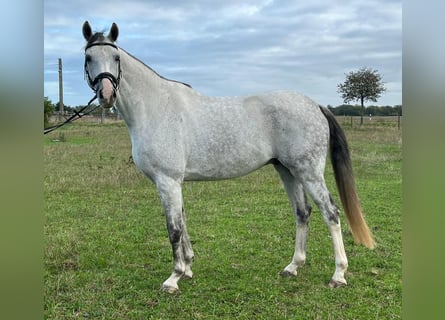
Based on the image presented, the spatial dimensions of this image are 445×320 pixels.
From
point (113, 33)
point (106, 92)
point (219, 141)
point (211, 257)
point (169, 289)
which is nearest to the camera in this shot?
point (106, 92)

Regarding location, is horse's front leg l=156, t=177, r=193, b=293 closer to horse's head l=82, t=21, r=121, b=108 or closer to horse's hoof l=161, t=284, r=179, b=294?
horse's hoof l=161, t=284, r=179, b=294

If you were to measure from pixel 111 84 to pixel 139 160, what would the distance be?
2.82ft


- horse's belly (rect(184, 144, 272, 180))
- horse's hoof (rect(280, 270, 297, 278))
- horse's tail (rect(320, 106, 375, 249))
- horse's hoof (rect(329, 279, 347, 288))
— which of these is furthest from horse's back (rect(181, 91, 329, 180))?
horse's hoof (rect(329, 279, 347, 288))

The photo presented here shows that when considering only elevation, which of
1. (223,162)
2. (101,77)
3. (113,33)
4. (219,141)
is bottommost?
(223,162)

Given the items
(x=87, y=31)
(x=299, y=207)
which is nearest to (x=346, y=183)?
(x=299, y=207)

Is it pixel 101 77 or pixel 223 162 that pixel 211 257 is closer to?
pixel 223 162

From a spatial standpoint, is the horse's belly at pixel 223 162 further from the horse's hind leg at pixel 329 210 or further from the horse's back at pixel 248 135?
the horse's hind leg at pixel 329 210

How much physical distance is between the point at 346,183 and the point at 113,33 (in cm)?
285

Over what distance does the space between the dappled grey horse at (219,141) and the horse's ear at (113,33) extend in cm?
21

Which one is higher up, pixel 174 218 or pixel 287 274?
pixel 174 218

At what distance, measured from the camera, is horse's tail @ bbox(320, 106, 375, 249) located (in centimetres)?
421

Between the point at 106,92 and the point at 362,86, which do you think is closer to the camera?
the point at 106,92

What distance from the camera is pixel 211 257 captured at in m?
4.93
